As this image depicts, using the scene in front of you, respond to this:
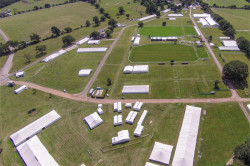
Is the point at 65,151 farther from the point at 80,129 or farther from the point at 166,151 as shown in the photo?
the point at 166,151

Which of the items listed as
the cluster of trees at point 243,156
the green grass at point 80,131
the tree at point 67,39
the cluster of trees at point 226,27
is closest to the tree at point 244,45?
the cluster of trees at point 226,27

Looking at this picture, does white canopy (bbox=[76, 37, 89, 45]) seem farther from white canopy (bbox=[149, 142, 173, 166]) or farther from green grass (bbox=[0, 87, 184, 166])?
white canopy (bbox=[149, 142, 173, 166])

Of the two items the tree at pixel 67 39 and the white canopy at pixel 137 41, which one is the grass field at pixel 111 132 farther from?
the tree at pixel 67 39

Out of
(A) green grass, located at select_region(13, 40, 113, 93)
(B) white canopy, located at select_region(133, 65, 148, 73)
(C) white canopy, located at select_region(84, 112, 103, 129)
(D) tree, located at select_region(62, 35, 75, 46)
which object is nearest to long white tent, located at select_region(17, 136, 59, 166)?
(C) white canopy, located at select_region(84, 112, 103, 129)

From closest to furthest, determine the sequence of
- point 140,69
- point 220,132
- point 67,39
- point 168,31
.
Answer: point 220,132 < point 140,69 < point 67,39 < point 168,31

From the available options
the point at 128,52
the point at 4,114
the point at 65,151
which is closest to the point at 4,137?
the point at 4,114

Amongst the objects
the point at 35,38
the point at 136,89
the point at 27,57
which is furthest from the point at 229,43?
the point at 35,38

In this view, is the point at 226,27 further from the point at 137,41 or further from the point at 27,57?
the point at 27,57
